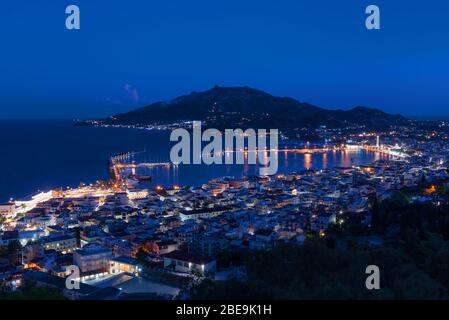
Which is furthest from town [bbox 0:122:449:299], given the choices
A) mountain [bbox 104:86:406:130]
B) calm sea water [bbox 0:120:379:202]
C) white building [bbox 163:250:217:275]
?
mountain [bbox 104:86:406:130]

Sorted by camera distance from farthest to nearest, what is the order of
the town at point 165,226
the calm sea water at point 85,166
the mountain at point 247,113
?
the mountain at point 247,113, the calm sea water at point 85,166, the town at point 165,226

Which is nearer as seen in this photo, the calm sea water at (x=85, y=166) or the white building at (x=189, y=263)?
the white building at (x=189, y=263)

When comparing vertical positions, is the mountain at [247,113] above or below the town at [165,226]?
above

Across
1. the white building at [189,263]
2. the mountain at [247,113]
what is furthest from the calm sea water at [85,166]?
the mountain at [247,113]

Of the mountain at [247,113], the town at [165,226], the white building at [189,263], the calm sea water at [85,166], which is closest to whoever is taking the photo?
the town at [165,226]

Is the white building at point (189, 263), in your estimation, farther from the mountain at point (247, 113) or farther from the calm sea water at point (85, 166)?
the mountain at point (247, 113)

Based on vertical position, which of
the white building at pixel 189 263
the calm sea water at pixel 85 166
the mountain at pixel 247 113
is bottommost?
the white building at pixel 189 263

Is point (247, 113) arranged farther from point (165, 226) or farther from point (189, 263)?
point (189, 263)

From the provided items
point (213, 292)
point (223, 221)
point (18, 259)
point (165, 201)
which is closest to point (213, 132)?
point (165, 201)

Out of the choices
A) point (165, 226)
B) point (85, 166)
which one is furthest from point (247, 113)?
point (165, 226)
